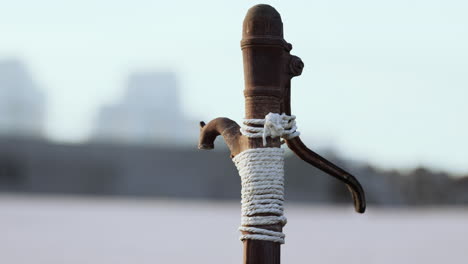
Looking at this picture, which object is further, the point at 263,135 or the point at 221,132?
the point at 221,132

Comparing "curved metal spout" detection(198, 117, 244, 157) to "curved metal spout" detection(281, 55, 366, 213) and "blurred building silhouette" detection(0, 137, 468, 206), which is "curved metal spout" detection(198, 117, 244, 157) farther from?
"blurred building silhouette" detection(0, 137, 468, 206)

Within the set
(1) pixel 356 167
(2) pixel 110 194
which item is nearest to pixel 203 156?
(2) pixel 110 194

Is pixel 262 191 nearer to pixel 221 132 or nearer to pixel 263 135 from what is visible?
pixel 263 135

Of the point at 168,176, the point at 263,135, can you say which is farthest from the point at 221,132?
the point at 168,176

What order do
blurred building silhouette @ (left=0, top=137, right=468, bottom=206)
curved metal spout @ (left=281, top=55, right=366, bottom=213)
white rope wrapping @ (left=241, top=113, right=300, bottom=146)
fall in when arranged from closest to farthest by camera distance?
white rope wrapping @ (left=241, top=113, right=300, bottom=146)
curved metal spout @ (left=281, top=55, right=366, bottom=213)
blurred building silhouette @ (left=0, top=137, right=468, bottom=206)

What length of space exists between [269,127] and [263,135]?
3cm

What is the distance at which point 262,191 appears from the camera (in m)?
2.27

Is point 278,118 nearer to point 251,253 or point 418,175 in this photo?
point 251,253

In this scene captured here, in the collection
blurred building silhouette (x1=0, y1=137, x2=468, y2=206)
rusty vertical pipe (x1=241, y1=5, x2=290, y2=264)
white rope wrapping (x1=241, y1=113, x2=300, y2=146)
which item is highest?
blurred building silhouette (x1=0, y1=137, x2=468, y2=206)

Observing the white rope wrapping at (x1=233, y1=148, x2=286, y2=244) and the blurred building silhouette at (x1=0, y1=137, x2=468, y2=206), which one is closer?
the white rope wrapping at (x1=233, y1=148, x2=286, y2=244)

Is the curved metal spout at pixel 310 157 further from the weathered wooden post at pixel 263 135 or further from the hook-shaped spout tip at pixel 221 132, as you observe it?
the hook-shaped spout tip at pixel 221 132

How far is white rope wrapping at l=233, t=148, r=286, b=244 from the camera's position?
7.37 ft

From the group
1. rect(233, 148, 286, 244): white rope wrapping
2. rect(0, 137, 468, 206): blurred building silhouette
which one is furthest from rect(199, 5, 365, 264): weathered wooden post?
rect(0, 137, 468, 206): blurred building silhouette

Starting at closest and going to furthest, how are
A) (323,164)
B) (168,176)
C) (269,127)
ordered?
(269,127) → (323,164) → (168,176)
